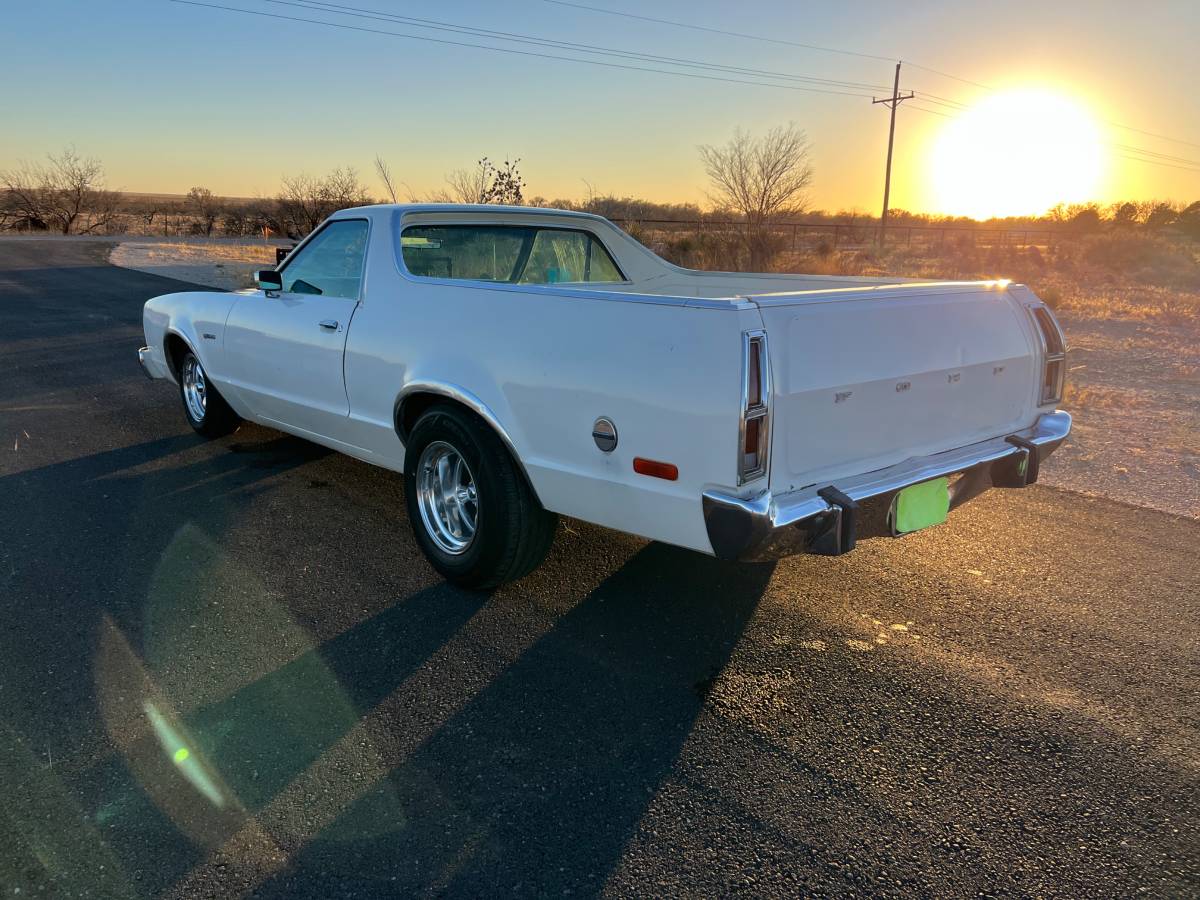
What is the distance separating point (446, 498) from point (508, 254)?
1714 millimetres

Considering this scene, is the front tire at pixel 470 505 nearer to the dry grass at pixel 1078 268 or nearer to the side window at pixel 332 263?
the side window at pixel 332 263

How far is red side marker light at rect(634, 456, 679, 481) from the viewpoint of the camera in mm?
2752

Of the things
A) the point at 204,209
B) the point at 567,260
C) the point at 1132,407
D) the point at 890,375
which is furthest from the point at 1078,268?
the point at 204,209

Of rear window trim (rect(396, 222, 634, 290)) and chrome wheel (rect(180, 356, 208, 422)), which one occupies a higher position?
rear window trim (rect(396, 222, 634, 290))

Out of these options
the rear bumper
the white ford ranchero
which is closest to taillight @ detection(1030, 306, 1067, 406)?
the white ford ranchero

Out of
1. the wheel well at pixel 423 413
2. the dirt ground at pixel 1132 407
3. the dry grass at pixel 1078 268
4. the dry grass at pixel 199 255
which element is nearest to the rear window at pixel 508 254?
the wheel well at pixel 423 413

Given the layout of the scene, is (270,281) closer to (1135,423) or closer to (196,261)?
(1135,423)

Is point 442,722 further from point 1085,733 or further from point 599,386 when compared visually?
point 1085,733

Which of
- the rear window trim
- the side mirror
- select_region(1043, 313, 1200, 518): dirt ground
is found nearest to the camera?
the rear window trim

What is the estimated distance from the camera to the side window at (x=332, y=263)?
4402mm

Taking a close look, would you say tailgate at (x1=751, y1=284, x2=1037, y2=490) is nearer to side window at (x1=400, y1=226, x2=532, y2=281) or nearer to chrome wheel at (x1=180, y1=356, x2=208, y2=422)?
side window at (x1=400, y1=226, x2=532, y2=281)

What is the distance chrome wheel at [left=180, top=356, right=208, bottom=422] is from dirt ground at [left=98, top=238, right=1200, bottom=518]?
5973 mm

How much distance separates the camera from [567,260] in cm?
502

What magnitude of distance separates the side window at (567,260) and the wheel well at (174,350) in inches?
116
